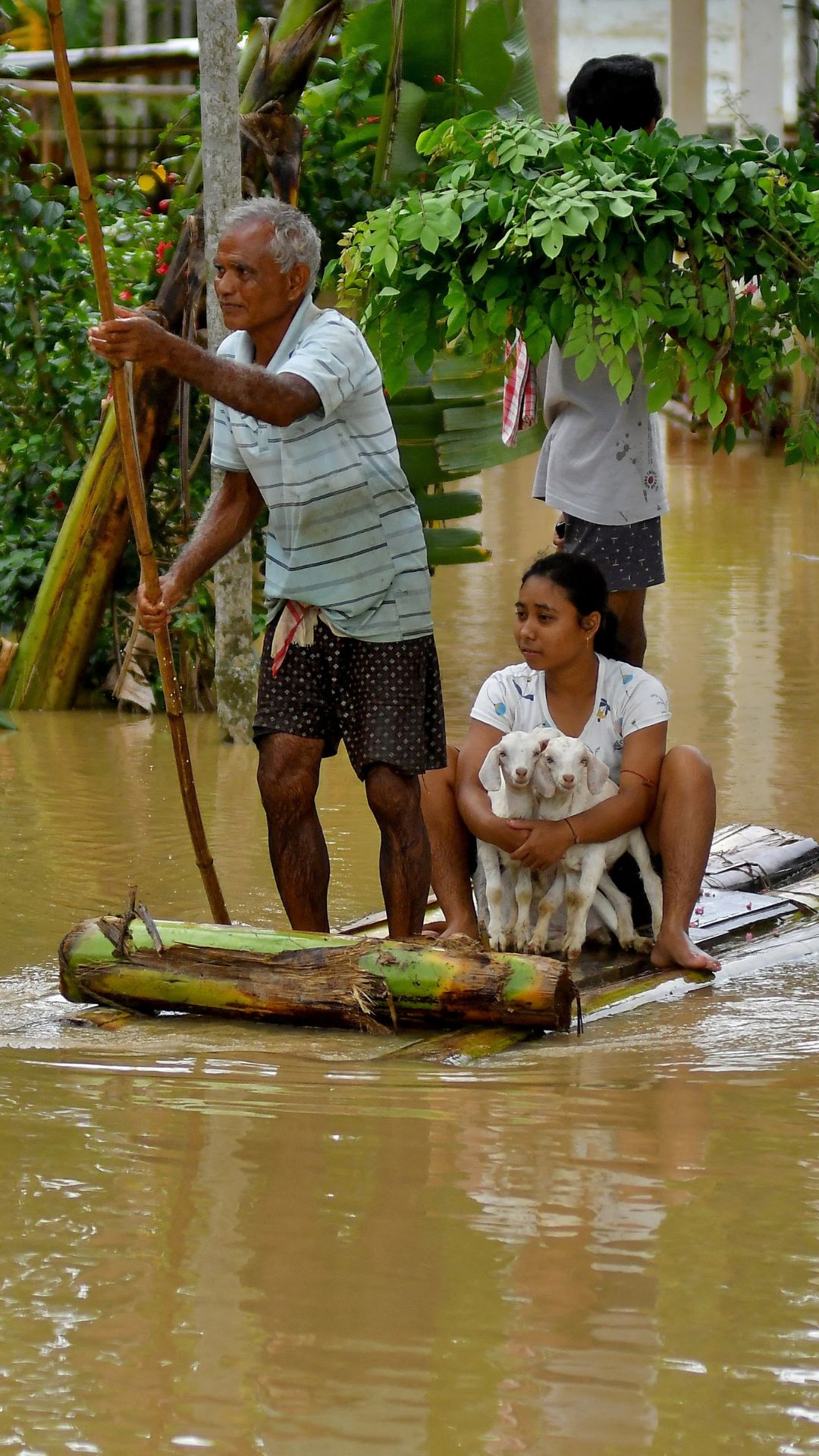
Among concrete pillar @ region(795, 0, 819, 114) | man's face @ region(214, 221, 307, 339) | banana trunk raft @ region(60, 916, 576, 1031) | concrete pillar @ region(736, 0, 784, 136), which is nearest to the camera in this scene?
banana trunk raft @ region(60, 916, 576, 1031)

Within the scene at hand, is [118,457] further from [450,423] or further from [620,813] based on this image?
[620,813]

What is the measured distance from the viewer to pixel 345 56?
805cm

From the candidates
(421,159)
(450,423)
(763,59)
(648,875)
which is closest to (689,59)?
(763,59)

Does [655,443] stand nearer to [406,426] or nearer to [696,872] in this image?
[696,872]

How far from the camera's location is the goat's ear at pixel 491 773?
4.13 meters

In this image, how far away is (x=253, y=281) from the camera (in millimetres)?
3785

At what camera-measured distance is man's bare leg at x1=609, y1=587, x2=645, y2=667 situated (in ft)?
15.4

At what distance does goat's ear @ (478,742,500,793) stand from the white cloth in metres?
0.77

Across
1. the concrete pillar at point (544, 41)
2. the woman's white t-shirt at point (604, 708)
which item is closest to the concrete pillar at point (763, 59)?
the concrete pillar at point (544, 41)

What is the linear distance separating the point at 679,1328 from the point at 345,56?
Result: 6853 millimetres

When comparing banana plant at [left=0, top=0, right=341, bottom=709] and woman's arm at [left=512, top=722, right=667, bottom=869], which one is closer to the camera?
woman's arm at [left=512, top=722, right=667, bottom=869]

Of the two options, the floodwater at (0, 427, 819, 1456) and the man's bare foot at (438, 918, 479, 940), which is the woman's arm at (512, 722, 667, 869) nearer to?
the man's bare foot at (438, 918, 479, 940)

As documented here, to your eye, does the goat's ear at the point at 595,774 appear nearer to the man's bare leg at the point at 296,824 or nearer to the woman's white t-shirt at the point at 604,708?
the woman's white t-shirt at the point at 604,708

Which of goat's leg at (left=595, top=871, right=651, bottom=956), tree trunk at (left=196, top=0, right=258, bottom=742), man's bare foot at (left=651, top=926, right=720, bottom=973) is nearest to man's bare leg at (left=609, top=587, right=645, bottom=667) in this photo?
goat's leg at (left=595, top=871, right=651, bottom=956)
